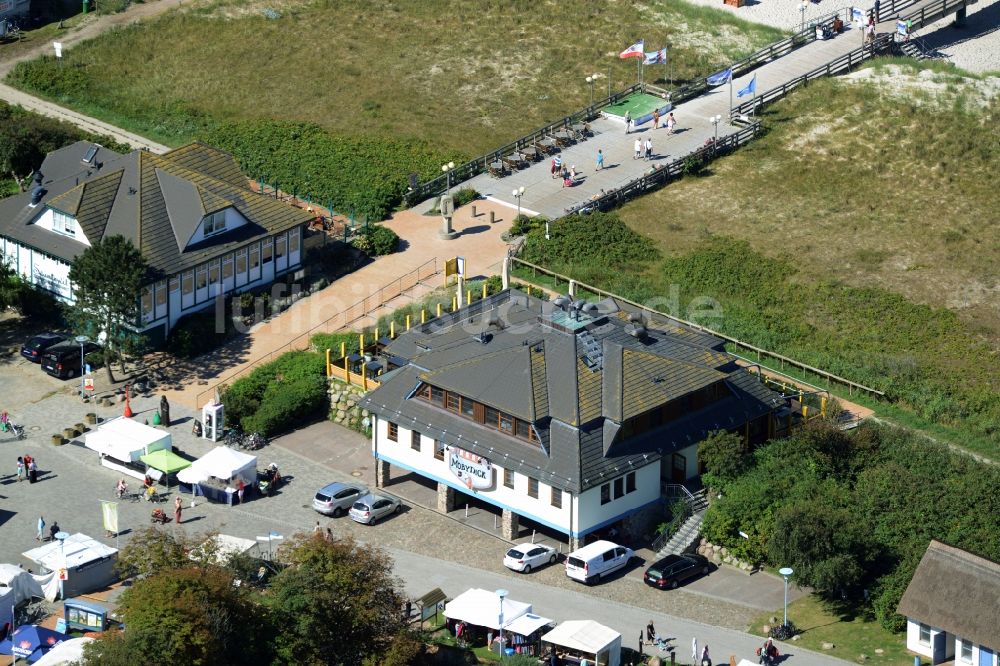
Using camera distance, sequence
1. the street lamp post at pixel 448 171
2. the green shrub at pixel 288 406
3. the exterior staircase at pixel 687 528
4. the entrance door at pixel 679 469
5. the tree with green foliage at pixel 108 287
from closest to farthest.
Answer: the exterior staircase at pixel 687 528 → the entrance door at pixel 679 469 → the green shrub at pixel 288 406 → the tree with green foliage at pixel 108 287 → the street lamp post at pixel 448 171

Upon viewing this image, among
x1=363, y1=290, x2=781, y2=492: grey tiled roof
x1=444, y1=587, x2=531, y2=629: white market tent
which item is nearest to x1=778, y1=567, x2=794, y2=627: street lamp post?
x1=363, y1=290, x2=781, y2=492: grey tiled roof

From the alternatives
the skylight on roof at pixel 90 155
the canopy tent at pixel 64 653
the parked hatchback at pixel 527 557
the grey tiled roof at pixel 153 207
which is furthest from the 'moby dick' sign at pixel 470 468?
the skylight on roof at pixel 90 155

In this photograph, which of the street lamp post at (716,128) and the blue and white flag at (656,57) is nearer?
the street lamp post at (716,128)

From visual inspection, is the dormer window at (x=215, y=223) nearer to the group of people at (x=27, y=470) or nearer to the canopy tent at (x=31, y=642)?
the group of people at (x=27, y=470)

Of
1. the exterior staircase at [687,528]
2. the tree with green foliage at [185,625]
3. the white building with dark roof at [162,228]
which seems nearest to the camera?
the tree with green foliage at [185,625]

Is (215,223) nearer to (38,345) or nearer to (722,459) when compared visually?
(38,345)

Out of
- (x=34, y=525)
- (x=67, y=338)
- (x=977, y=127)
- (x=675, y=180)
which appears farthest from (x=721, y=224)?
(x=34, y=525)
